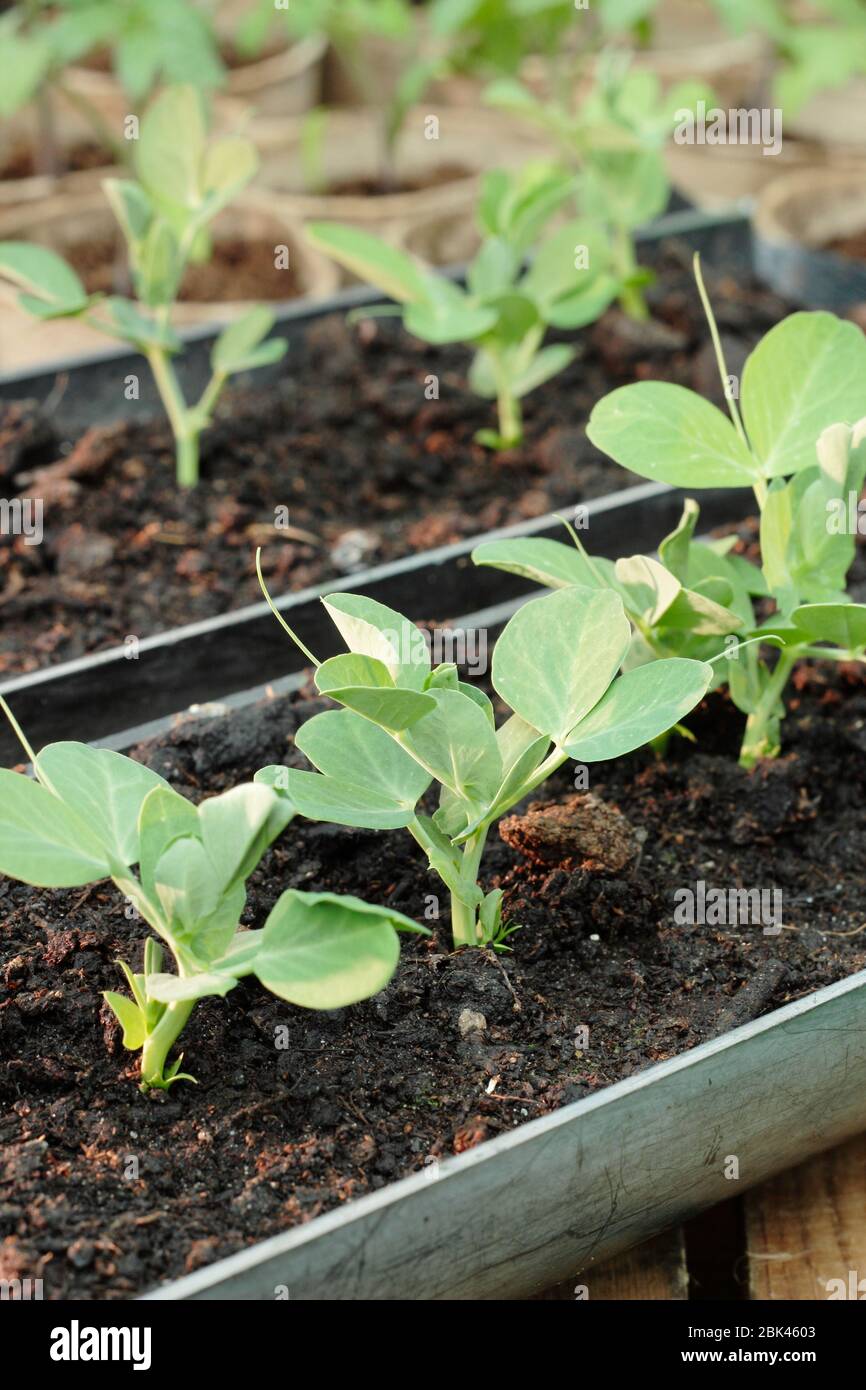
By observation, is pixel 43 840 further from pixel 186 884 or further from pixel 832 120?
pixel 832 120

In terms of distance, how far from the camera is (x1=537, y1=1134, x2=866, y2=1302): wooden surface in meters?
0.93

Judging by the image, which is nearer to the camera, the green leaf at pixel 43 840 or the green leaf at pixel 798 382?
the green leaf at pixel 43 840

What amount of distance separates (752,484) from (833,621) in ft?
0.47

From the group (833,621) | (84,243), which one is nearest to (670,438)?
(833,621)

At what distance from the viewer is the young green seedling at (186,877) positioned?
2.36 feet

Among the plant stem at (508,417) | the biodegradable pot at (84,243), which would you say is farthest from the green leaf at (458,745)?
the biodegradable pot at (84,243)

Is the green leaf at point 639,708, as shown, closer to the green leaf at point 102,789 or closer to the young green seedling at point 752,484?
the young green seedling at point 752,484

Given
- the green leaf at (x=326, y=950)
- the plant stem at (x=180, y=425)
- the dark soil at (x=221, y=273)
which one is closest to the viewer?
the green leaf at (x=326, y=950)

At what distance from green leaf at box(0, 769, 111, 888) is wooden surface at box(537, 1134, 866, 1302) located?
0.38 metres

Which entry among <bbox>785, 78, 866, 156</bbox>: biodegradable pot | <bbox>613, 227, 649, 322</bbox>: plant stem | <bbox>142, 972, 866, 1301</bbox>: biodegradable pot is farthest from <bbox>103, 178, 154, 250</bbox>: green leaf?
<bbox>785, 78, 866, 156</bbox>: biodegradable pot

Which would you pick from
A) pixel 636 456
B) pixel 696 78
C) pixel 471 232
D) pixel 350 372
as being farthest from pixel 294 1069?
pixel 696 78

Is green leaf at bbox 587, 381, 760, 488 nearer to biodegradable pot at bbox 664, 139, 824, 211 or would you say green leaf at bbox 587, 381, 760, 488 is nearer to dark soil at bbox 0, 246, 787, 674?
dark soil at bbox 0, 246, 787, 674

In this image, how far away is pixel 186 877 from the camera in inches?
29.1

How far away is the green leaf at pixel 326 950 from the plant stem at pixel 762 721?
1.39ft
